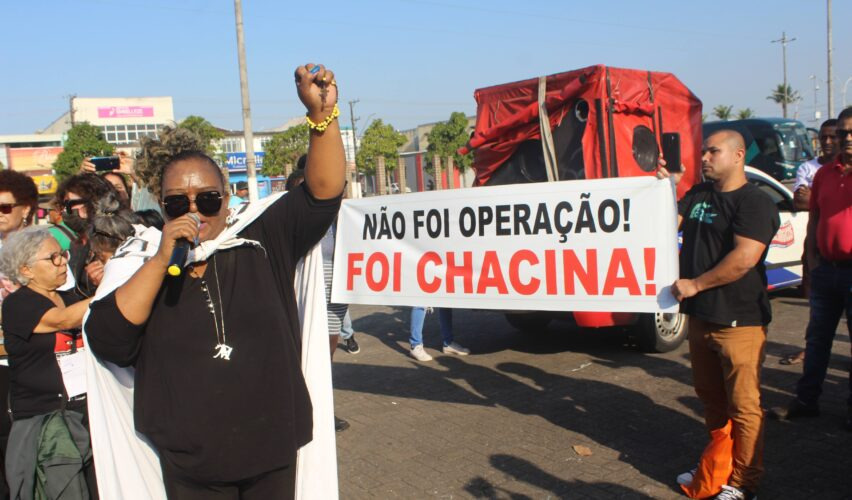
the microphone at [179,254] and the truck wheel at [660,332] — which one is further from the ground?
the microphone at [179,254]

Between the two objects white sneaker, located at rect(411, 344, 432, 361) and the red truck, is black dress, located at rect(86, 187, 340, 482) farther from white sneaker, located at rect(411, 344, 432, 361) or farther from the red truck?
white sneaker, located at rect(411, 344, 432, 361)

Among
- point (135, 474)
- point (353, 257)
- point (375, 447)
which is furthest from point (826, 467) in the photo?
point (135, 474)

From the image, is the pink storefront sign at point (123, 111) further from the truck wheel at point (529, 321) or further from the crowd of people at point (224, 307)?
the crowd of people at point (224, 307)

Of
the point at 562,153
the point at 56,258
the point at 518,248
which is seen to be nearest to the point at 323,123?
the point at 56,258

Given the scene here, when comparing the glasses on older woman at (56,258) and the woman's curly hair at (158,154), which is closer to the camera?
the woman's curly hair at (158,154)

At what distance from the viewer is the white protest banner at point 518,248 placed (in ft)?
13.9

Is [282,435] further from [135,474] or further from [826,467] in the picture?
[826,467]

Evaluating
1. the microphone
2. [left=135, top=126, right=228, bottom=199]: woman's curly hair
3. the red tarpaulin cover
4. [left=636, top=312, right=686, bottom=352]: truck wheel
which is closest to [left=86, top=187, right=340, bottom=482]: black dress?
the microphone

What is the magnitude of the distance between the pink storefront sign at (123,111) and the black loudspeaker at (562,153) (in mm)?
100515

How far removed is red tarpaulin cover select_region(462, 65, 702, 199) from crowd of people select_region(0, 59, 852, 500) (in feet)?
6.17

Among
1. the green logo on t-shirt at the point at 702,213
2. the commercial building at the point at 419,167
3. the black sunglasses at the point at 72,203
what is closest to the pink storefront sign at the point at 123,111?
the commercial building at the point at 419,167

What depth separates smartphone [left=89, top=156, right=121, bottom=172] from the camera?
4.38 metres

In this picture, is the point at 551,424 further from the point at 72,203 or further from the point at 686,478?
the point at 72,203

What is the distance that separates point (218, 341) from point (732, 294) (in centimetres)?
284
